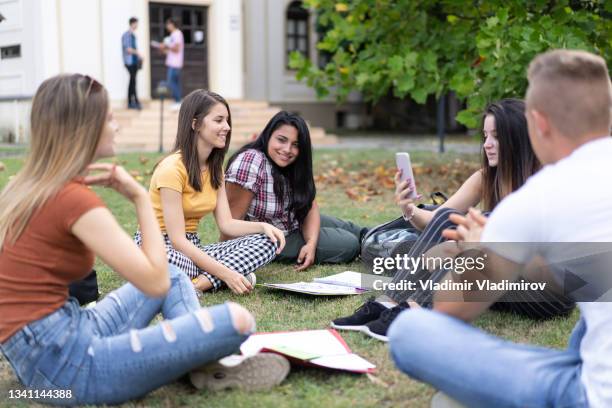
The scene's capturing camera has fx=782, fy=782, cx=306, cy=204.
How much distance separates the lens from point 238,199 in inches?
199

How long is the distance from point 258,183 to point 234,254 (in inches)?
25.4

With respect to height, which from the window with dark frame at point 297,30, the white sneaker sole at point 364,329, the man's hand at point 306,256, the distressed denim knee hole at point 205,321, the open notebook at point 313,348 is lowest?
the man's hand at point 306,256

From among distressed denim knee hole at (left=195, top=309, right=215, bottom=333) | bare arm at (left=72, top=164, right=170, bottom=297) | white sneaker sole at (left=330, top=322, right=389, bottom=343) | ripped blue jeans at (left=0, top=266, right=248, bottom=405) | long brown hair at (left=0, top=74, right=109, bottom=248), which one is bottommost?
white sneaker sole at (left=330, top=322, right=389, bottom=343)

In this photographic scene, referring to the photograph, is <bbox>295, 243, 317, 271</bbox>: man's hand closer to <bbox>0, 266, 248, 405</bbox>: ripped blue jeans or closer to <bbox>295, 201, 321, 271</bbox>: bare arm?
<bbox>295, 201, 321, 271</bbox>: bare arm

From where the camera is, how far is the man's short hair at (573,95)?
6.72 ft

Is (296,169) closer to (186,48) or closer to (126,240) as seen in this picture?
(126,240)

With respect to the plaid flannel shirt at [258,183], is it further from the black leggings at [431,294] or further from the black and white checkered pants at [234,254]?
the black leggings at [431,294]

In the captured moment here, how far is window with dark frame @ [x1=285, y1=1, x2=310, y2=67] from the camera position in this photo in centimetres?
2242

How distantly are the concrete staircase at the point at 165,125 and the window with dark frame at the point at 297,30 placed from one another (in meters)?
5.31

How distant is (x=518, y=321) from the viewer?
376 centimetres

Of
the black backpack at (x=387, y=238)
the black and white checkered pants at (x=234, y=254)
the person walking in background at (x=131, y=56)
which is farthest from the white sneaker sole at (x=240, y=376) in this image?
the person walking in background at (x=131, y=56)

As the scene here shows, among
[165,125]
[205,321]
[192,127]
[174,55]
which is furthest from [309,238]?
[174,55]

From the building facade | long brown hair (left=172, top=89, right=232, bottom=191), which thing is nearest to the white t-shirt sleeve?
long brown hair (left=172, top=89, right=232, bottom=191)

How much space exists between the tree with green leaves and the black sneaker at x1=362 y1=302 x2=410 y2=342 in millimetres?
4521
